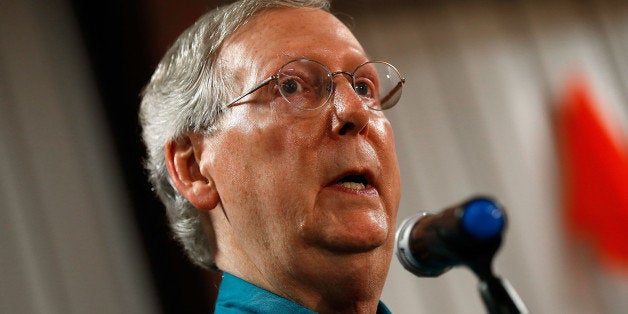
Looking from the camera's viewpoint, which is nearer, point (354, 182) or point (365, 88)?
point (354, 182)

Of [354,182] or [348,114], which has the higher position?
[348,114]

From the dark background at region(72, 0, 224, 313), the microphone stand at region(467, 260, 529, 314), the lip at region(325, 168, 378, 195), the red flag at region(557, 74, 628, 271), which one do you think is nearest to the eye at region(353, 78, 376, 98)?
the lip at region(325, 168, 378, 195)

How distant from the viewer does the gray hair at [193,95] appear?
171cm

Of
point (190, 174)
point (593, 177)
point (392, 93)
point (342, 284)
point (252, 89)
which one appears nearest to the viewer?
point (342, 284)

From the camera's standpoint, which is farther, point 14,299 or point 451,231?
→ point 14,299

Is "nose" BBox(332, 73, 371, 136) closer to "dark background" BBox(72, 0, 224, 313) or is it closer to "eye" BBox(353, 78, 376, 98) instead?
"eye" BBox(353, 78, 376, 98)

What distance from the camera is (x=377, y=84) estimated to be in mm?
1762

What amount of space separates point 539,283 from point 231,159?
2.55 m

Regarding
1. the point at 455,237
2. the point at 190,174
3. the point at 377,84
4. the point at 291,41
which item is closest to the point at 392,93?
the point at 377,84

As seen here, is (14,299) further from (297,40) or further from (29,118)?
(297,40)

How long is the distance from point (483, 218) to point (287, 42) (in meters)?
0.91

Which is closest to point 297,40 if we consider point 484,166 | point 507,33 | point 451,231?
point 451,231

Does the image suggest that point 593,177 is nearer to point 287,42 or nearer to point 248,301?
point 287,42

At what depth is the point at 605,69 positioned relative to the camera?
4.17 m
